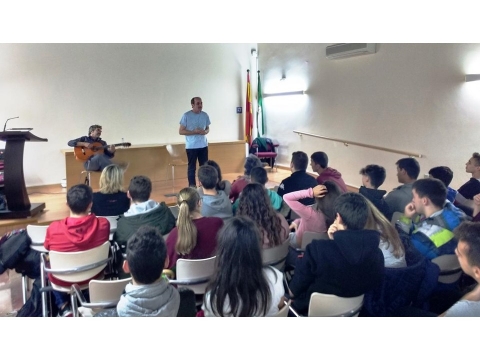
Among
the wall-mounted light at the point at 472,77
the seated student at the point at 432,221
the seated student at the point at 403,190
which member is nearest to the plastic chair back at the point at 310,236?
the seated student at the point at 432,221

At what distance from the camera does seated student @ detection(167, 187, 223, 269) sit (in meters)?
2.12

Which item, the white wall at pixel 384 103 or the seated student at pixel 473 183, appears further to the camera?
the white wall at pixel 384 103

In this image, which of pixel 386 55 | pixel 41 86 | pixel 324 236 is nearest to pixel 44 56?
pixel 41 86

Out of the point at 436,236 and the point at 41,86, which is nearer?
the point at 436,236

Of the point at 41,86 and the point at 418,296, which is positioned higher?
the point at 41,86

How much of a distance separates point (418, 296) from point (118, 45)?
6.53 meters

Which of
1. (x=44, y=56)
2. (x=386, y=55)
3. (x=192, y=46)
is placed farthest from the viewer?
(x=192, y=46)

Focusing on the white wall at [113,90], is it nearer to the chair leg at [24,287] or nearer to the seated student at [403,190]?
the chair leg at [24,287]

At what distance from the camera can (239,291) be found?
1599 millimetres

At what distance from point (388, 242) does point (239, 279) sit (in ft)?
2.92

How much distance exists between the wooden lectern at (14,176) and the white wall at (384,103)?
4.57m

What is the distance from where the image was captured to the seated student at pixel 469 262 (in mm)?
1569

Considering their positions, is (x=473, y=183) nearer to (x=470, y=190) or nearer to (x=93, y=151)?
(x=470, y=190)
